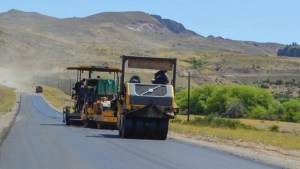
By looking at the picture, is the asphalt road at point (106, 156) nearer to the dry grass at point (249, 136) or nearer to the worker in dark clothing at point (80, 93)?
the dry grass at point (249, 136)

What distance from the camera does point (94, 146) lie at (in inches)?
943

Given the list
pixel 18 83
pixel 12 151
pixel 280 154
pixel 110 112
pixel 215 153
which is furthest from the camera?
pixel 18 83

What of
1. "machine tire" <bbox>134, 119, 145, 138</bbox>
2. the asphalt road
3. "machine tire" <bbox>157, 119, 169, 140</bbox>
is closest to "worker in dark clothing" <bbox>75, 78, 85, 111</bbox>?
"machine tire" <bbox>134, 119, 145, 138</bbox>

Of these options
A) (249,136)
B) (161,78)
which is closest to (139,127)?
(161,78)

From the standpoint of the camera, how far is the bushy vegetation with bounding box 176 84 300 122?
101931mm

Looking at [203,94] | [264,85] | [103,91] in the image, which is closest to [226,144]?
[103,91]

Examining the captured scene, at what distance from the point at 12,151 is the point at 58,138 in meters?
6.83

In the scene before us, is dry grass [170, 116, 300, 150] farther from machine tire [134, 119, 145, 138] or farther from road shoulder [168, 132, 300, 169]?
machine tire [134, 119, 145, 138]

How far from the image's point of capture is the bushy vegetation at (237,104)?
334ft

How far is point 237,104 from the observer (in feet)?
337

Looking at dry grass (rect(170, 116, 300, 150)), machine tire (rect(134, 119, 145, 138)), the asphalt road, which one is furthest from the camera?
dry grass (rect(170, 116, 300, 150))

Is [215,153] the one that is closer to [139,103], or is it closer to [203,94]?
[139,103]

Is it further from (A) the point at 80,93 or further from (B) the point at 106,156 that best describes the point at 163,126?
(A) the point at 80,93

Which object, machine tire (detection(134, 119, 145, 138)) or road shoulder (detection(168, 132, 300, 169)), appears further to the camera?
machine tire (detection(134, 119, 145, 138))
